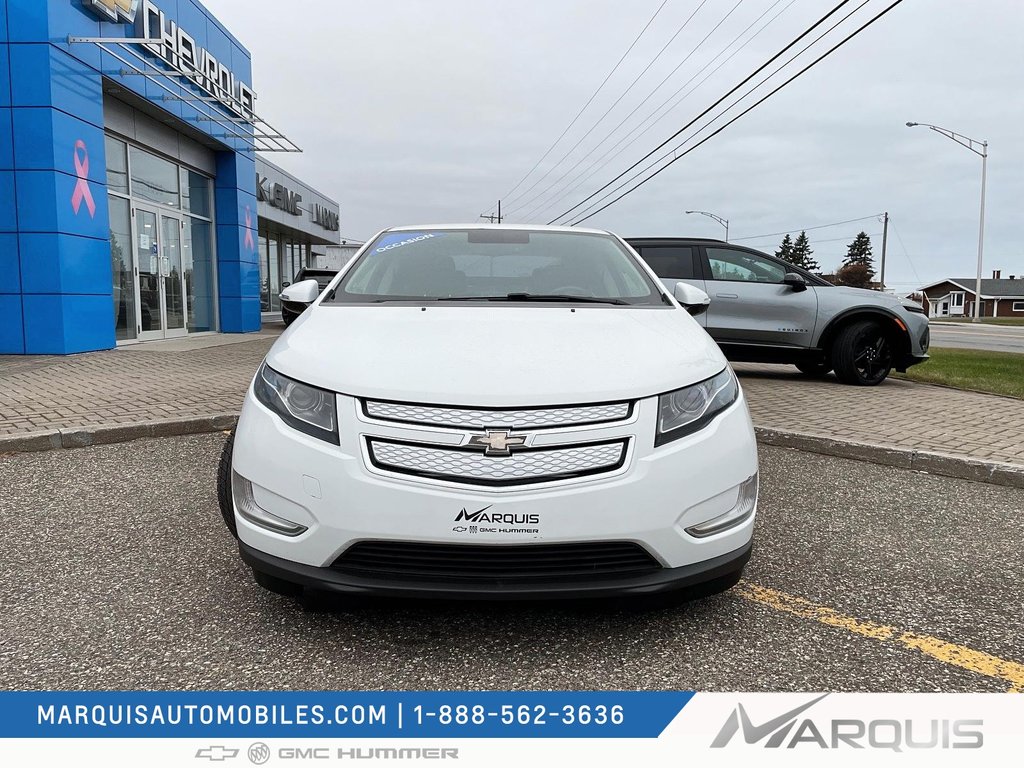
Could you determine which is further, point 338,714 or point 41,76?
point 41,76

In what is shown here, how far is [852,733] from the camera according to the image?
6.61ft

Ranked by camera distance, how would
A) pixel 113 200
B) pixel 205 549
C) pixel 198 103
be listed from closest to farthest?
pixel 205 549 → pixel 113 200 → pixel 198 103

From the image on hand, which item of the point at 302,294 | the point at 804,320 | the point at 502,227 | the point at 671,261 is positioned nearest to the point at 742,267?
the point at 671,261

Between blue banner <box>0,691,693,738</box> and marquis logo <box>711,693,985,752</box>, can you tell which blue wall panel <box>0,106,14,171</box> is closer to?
blue banner <box>0,691,693,738</box>

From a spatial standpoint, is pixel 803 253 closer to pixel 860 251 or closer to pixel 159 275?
pixel 860 251

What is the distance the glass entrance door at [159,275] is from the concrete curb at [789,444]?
9965 millimetres

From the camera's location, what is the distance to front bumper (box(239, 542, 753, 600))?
7.06ft

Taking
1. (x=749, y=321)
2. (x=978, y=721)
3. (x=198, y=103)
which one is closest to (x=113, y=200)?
(x=198, y=103)

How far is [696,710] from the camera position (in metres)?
2.09

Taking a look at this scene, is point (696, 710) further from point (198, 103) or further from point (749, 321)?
point (198, 103)

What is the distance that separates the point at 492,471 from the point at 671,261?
24.6 ft

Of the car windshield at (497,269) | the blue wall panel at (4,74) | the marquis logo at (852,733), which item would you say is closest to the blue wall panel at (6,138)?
the blue wall panel at (4,74)

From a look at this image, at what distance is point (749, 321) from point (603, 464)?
710cm

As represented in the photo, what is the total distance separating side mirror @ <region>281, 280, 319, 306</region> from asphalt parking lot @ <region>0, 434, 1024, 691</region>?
1216 millimetres
